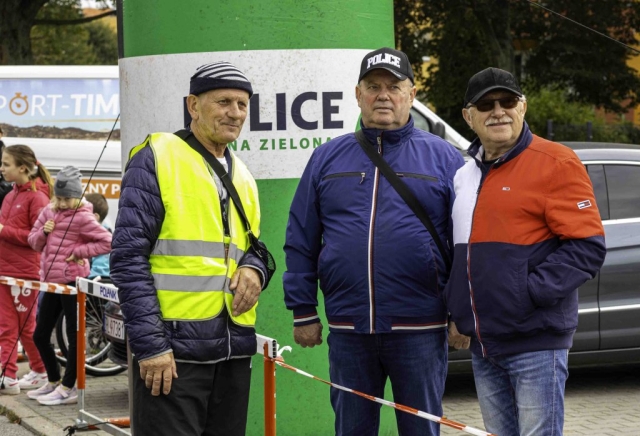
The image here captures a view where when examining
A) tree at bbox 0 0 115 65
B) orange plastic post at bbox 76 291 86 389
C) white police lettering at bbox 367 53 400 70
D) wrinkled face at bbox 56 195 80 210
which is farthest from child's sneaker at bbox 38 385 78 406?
tree at bbox 0 0 115 65

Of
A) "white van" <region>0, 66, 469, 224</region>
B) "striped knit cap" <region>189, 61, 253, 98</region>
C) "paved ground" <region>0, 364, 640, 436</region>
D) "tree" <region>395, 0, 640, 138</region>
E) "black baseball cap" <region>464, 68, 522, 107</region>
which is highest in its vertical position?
"tree" <region>395, 0, 640, 138</region>

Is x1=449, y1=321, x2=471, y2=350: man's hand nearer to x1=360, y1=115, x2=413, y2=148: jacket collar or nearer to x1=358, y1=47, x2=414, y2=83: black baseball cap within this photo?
x1=360, y1=115, x2=413, y2=148: jacket collar

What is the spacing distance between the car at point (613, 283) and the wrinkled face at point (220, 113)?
405 cm

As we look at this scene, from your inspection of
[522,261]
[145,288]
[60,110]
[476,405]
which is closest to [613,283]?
[476,405]

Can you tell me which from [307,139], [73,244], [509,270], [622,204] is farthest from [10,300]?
[509,270]

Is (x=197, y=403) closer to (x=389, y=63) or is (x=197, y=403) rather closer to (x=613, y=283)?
(x=389, y=63)

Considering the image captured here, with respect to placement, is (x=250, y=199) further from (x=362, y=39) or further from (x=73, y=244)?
(x=73, y=244)

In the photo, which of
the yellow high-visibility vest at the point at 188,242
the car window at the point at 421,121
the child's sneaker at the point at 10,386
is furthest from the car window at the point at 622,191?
the child's sneaker at the point at 10,386

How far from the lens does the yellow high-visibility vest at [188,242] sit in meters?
4.31

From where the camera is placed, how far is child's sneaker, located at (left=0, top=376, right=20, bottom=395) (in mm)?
8875

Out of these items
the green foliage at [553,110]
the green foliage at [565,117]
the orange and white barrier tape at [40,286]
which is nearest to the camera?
the orange and white barrier tape at [40,286]

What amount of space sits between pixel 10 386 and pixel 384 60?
5350 mm

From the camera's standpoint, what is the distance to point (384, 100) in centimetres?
474

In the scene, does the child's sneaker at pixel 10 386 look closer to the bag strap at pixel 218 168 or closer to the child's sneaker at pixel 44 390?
the child's sneaker at pixel 44 390
